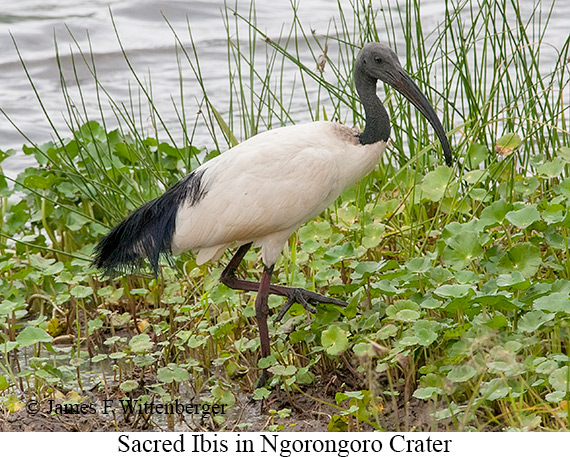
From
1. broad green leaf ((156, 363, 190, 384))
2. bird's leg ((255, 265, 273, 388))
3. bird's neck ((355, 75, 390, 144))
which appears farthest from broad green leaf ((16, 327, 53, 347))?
bird's neck ((355, 75, 390, 144))

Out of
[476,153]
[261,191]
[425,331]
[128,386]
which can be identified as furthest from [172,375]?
[476,153]

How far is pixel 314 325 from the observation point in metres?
3.65

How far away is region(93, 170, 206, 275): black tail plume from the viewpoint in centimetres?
387

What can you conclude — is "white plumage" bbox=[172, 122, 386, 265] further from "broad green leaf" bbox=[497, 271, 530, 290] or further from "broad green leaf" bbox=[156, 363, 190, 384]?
"broad green leaf" bbox=[497, 271, 530, 290]

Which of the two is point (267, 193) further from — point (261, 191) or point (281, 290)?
point (281, 290)

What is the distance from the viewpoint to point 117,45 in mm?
8844

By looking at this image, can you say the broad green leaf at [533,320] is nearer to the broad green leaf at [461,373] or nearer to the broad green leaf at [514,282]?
the broad green leaf at [514,282]

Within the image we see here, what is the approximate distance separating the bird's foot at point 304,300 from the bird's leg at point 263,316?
81 millimetres

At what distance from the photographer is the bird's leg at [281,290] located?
3806 mm

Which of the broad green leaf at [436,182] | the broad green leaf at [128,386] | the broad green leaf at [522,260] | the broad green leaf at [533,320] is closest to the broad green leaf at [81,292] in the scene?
the broad green leaf at [128,386]

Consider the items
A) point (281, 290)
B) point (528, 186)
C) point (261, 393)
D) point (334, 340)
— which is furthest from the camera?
point (528, 186)

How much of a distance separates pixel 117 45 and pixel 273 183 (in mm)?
5571
